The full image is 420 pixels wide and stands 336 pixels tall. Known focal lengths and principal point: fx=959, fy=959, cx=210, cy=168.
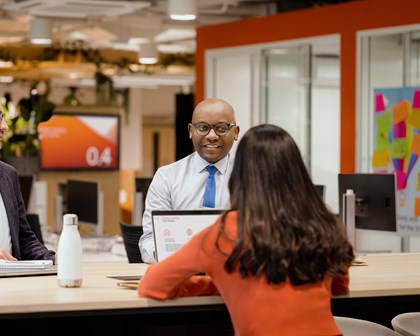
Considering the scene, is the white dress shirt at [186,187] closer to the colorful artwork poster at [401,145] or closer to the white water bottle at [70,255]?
the white water bottle at [70,255]

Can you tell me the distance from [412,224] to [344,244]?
6279mm

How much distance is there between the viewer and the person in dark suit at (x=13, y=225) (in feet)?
14.3

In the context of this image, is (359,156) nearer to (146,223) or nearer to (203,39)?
(203,39)

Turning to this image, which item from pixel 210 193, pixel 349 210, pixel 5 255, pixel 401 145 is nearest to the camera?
pixel 5 255

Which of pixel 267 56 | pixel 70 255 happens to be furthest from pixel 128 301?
pixel 267 56

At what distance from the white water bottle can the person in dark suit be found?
0.84 m

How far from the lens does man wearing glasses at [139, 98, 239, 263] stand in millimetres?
4551

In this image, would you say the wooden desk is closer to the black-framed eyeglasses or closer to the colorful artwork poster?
the black-framed eyeglasses

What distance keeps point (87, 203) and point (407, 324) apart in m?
6.04

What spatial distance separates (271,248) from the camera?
119 inches

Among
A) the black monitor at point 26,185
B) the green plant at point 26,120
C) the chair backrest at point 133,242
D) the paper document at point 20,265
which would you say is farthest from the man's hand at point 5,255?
the green plant at point 26,120

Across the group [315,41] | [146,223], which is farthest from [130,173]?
[146,223]

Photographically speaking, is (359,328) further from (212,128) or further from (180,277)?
(212,128)

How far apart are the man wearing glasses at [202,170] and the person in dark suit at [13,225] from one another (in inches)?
20.1
